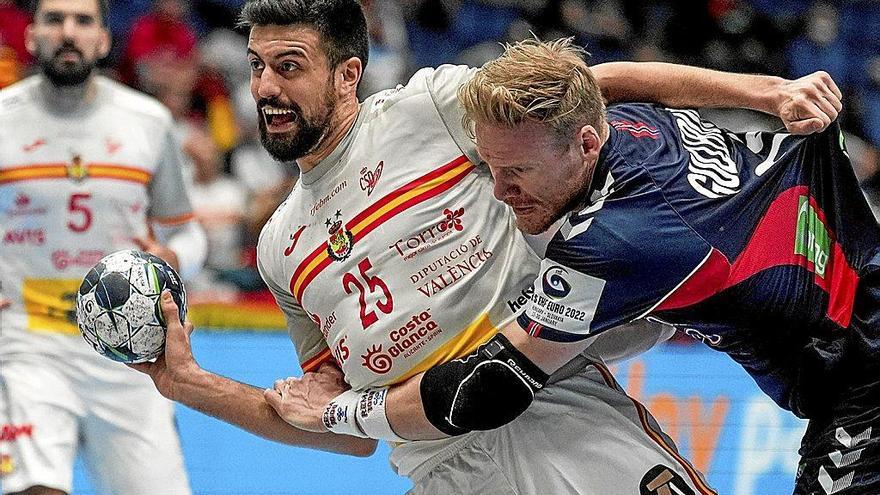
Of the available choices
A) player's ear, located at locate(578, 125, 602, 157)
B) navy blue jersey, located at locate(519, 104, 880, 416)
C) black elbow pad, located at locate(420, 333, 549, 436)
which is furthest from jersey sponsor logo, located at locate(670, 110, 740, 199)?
black elbow pad, located at locate(420, 333, 549, 436)

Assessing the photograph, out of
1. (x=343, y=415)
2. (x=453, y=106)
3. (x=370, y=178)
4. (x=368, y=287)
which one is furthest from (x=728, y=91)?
(x=343, y=415)

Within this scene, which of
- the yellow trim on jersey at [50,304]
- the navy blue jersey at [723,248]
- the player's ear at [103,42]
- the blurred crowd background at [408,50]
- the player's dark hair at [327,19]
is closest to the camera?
the navy blue jersey at [723,248]

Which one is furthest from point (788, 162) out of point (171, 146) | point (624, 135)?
point (171, 146)

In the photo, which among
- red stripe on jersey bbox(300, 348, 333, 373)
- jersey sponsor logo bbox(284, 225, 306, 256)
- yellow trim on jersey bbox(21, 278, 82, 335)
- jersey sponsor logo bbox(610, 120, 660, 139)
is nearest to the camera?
jersey sponsor logo bbox(610, 120, 660, 139)

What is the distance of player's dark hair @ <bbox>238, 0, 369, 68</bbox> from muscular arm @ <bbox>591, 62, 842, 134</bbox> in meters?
0.80

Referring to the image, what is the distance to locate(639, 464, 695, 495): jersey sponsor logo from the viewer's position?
143 inches

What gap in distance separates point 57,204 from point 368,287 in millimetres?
2469

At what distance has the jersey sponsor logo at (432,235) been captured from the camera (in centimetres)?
380

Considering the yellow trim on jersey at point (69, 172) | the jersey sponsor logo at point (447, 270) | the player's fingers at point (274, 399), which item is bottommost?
the yellow trim on jersey at point (69, 172)

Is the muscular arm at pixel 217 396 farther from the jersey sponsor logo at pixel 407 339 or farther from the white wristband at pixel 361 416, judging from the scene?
the jersey sponsor logo at pixel 407 339

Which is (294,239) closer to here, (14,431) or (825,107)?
(825,107)

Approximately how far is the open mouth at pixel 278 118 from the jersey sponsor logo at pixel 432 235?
1.64 feet

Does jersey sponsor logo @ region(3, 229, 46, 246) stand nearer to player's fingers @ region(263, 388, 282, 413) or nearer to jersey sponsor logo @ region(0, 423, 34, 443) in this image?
A: jersey sponsor logo @ region(0, 423, 34, 443)

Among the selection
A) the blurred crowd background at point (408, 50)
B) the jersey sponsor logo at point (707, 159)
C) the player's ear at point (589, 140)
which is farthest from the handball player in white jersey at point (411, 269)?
the blurred crowd background at point (408, 50)
